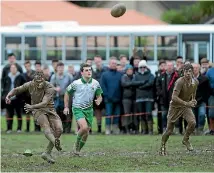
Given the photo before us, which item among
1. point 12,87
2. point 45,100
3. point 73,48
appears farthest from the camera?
point 73,48

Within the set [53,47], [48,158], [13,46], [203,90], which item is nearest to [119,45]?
[53,47]

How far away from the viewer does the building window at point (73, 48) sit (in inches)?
1375

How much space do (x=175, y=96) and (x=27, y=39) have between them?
742 inches

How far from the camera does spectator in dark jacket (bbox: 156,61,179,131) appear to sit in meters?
23.4

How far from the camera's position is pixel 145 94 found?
2402 cm

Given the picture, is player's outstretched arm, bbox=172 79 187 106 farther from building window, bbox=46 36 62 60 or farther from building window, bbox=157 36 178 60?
building window, bbox=46 36 62 60

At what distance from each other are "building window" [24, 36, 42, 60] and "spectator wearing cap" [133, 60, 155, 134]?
1188cm

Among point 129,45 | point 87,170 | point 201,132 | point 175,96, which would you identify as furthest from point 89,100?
point 129,45

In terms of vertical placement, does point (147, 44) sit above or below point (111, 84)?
above

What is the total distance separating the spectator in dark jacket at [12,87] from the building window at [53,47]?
922cm

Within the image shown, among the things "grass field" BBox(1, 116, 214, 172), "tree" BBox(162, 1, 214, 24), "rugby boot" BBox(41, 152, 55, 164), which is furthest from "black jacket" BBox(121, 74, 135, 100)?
"tree" BBox(162, 1, 214, 24)

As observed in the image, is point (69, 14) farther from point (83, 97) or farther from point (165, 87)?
point (83, 97)

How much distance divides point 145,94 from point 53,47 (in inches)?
469

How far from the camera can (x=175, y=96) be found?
17.5m
